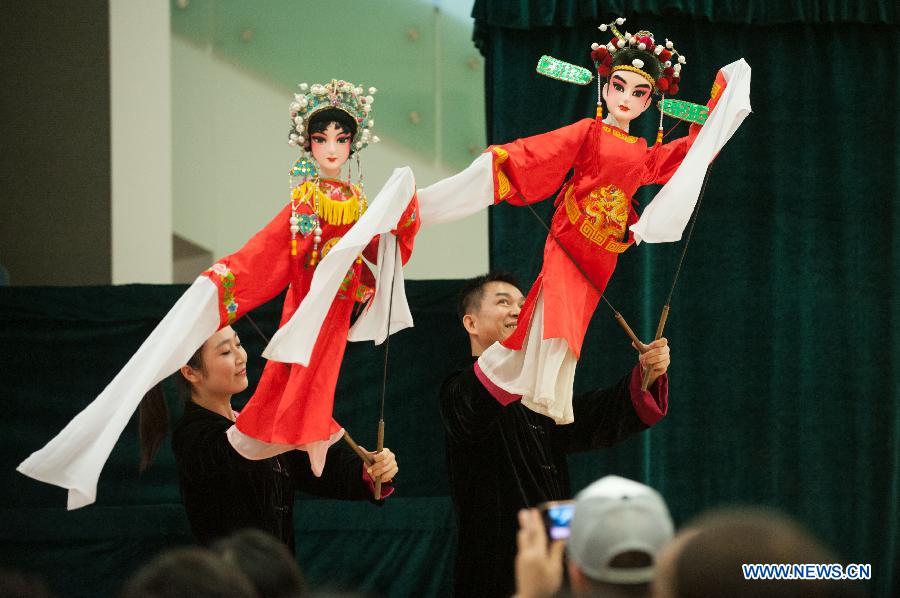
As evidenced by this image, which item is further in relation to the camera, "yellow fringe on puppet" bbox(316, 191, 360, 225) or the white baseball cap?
"yellow fringe on puppet" bbox(316, 191, 360, 225)

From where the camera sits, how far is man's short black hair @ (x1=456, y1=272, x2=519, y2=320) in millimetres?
3387

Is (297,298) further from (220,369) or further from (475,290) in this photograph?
(475,290)

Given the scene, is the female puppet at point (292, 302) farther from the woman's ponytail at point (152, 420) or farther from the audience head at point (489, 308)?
the audience head at point (489, 308)

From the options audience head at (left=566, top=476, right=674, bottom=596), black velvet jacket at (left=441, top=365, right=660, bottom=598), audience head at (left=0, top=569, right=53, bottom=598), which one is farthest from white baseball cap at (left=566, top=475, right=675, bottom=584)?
black velvet jacket at (left=441, top=365, right=660, bottom=598)

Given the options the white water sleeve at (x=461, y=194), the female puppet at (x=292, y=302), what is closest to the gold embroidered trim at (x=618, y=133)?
the white water sleeve at (x=461, y=194)

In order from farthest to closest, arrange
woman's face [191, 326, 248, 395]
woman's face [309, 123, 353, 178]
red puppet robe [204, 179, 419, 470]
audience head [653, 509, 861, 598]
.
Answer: woman's face [191, 326, 248, 395], woman's face [309, 123, 353, 178], red puppet robe [204, 179, 419, 470], audience head [653, 509, 861, 598]

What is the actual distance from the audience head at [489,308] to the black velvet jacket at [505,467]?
0.22 meters

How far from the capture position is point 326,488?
10.1 ft

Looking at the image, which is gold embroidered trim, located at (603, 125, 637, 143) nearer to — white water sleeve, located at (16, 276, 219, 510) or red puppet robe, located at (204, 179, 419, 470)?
red puppet robe, located at (204, 179, 419, 470)

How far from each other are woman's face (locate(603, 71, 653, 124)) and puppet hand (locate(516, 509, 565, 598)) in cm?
121

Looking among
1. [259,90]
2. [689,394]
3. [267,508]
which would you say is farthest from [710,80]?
[267,508]

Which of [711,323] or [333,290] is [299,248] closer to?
[333,290]

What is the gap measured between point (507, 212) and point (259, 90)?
3.44ft

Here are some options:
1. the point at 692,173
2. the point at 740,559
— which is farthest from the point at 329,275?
the point at 740,559
